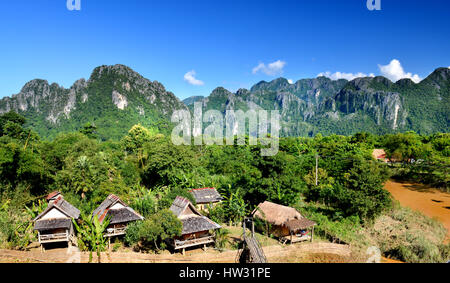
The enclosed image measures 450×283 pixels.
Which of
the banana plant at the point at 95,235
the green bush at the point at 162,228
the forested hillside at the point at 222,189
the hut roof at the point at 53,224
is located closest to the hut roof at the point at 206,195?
the forested hillside at the point at 222,189

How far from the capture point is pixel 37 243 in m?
15.2

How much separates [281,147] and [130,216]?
1143 inches

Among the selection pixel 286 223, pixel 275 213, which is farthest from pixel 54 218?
pixel 286 223

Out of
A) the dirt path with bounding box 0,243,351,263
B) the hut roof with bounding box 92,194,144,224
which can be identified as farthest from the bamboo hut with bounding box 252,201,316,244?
the hut roof with bounding box 92,194,144,224

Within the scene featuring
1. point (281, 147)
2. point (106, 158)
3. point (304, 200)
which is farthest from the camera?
point (281, 147)

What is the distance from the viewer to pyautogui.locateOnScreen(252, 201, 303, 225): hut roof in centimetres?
1533

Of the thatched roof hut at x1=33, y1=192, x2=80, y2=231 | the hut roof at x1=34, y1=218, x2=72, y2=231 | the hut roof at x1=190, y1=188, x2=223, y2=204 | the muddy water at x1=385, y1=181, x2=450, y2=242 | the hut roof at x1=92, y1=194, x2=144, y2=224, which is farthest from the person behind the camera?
the muddy water at x1=385, y1=181, x2=450, y2=242

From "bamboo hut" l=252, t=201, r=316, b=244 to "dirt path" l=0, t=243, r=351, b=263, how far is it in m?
2.40

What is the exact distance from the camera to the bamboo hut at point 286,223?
14.5 m

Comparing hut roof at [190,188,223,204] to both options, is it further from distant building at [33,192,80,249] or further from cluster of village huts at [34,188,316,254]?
distant building at [33,192,80,249]

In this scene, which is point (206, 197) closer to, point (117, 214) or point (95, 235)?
point (117, 214)

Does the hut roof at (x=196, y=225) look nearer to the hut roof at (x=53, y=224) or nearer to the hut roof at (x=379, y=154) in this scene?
the hut roof at (x=53, y=224)

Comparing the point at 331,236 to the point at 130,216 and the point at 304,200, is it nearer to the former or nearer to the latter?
the point at 304,200
